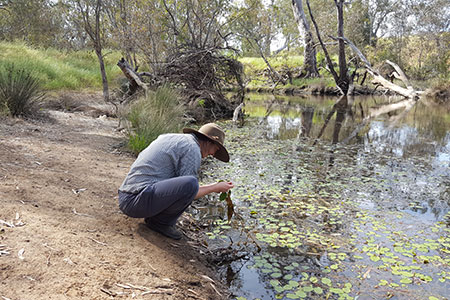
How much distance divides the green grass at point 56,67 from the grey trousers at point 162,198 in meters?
7.19

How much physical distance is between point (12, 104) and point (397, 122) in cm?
1013

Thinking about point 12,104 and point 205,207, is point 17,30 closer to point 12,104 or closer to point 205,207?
point 12,104

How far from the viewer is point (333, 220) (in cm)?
396

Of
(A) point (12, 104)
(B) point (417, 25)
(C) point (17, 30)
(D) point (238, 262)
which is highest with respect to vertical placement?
(B) point (417, 25)

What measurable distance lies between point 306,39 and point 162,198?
70.8ft

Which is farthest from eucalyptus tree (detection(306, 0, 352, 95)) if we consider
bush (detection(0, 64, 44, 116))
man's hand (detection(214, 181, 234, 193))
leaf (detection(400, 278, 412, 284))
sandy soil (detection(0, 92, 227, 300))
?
leaf (detection(400, 278, 412, 284))

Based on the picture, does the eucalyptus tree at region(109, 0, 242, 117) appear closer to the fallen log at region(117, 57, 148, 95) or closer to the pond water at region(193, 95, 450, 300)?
the fallen log at region(117, 57, 148, 95)

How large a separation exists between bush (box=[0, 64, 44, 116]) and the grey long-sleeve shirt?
437cm

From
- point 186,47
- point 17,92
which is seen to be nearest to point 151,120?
point 17,92

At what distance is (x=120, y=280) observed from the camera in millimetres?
2279

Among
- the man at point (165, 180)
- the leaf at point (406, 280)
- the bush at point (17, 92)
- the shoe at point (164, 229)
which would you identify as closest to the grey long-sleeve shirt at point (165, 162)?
the man at point (165, 180)

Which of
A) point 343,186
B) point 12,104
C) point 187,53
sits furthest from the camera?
point 187,53

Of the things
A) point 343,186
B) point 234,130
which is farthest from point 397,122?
point 343,186

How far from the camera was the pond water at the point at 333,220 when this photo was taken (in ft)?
9.38
